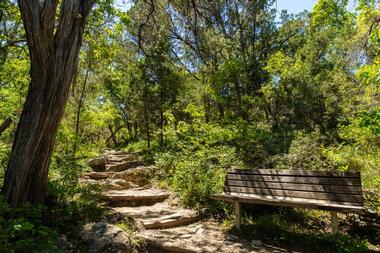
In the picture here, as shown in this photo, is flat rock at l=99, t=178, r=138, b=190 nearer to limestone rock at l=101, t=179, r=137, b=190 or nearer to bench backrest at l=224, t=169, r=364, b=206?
limestone rock at l=101, t=179, r=137, b=190

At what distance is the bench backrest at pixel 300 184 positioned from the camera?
12.1 ft

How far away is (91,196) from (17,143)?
5.61ft

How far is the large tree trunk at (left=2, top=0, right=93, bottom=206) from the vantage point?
3.61 metres

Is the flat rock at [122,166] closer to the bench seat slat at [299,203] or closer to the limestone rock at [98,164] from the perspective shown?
the limestone rock at [98,164]

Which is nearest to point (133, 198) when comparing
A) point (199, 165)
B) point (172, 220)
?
point (172, 220)

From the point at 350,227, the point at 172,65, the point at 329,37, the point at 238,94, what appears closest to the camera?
the point at 350,227

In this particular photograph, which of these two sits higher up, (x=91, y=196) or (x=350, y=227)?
(x=91, y=196)

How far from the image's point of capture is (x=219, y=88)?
10.5 m

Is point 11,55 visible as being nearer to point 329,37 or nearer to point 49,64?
point 49,64

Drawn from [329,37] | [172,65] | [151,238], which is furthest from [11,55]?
[329,37]

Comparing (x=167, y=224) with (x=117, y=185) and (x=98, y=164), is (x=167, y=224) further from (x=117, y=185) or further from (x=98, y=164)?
(x=98, y=164)

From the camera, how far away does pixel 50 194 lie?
13.7 feet

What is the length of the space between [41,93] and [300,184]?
13.4 feet

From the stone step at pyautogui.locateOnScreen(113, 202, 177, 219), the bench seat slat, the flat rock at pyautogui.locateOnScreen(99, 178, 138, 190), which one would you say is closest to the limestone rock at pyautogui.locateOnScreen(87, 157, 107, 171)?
the flat rock at pyautogui.locateOnScreen(99, 178, 138, 190)
